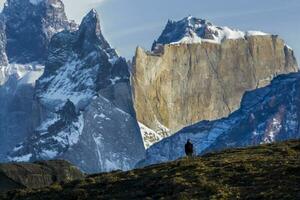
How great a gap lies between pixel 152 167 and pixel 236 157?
5.45 m

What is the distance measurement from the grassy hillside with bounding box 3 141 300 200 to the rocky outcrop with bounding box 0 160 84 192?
13554 millimetres

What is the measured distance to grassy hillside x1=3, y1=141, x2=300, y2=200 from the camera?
49.3 m

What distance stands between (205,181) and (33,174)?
27867 millimetres

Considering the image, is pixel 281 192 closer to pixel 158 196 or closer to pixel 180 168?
pixel 158 196

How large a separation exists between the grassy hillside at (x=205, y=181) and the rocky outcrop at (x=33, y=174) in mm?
13554

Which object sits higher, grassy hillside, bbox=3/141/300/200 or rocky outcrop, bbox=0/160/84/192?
rocky outcrop, bbox=0/160/84/192

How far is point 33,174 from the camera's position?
77875 mm

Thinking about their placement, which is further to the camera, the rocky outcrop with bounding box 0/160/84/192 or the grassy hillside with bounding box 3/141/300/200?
the rocky outcrop with bounding box 0/160/84/192

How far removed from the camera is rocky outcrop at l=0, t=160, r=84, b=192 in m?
76.1

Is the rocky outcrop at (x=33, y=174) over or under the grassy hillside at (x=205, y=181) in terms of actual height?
over

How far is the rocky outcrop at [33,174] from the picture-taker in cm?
7606

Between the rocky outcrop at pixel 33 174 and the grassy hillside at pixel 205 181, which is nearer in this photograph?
the grassy hillside at pixel 205 181

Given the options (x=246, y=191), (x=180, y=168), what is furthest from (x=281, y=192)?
(x=180, y=168)

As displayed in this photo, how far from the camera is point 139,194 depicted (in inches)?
2066
